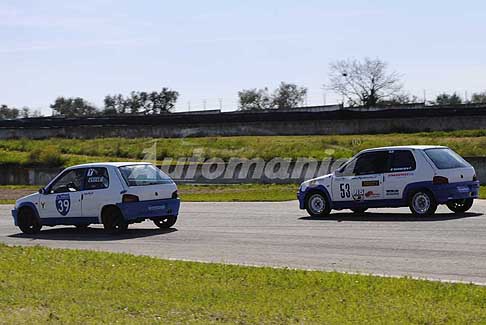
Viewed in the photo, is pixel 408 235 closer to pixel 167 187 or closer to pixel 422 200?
pixel 422 200

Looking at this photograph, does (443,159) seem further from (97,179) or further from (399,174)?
(97,179)

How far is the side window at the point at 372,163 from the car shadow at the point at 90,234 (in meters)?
4.67

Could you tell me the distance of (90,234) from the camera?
62.1 feet

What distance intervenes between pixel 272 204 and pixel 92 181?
8721 millimetres

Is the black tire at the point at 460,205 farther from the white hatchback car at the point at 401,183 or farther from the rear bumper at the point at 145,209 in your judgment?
the rear bumper at the point at 145,209

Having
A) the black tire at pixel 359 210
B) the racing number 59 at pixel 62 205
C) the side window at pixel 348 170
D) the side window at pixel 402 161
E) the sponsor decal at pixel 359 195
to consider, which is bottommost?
the black tire at pixel 359 210

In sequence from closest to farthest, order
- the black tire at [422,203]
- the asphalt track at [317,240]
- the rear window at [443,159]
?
the asphalt track at [317,240]
the black tire at [422,203]
the rear window at [443,159]

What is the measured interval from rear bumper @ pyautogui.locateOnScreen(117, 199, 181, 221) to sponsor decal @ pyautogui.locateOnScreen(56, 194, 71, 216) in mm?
1567

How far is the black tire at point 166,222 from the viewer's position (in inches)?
751

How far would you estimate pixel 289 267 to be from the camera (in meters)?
12.3

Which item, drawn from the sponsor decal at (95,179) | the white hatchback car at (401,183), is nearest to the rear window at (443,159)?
the white hatchback car at (401,183)

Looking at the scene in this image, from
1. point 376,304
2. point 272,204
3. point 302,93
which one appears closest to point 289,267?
point 376,304

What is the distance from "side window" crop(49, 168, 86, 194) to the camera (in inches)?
746

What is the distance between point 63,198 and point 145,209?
220 cm
